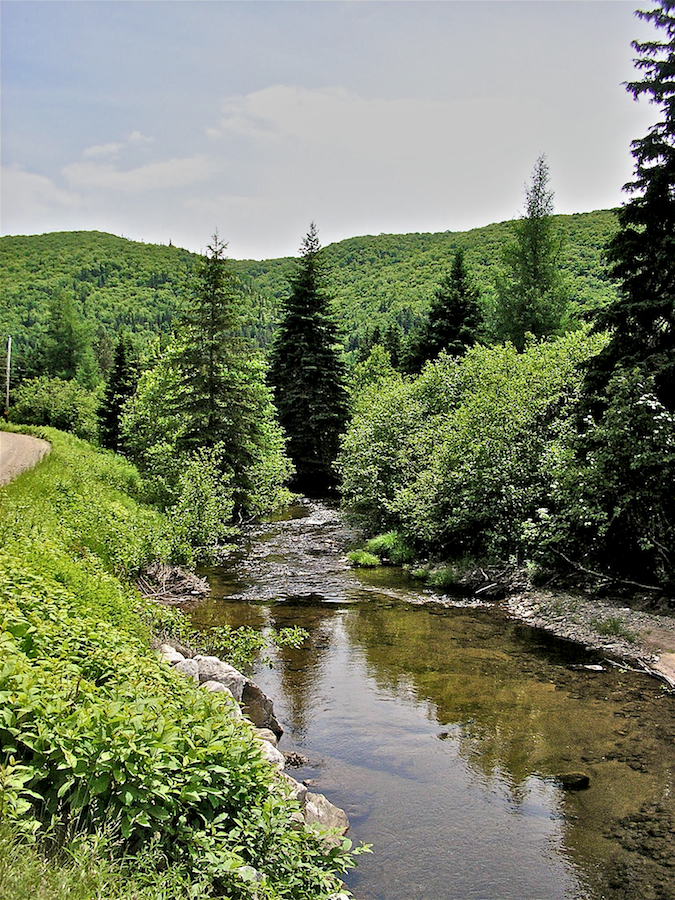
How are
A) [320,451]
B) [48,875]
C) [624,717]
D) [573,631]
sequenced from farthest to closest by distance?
1. [320,451]
2. [573,631]
3. [624,717]
4. [48,875]

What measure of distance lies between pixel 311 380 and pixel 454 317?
8.65 m

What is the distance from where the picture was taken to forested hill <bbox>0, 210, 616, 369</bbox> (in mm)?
95125

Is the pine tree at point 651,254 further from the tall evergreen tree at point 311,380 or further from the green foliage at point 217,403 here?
the tall evergreen tree at point 311,380

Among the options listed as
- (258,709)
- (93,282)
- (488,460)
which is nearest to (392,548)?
(488,460)

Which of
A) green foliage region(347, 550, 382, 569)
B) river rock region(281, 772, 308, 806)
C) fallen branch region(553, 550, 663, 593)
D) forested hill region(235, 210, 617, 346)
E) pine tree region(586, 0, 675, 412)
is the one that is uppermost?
forested hill region(235, 210, 617, 346)

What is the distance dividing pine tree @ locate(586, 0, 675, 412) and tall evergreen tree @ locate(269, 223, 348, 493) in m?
23.8

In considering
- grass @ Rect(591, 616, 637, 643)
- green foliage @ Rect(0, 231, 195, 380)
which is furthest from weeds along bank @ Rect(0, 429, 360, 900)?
green foliage @ Rect(0, 231, 195, 380)

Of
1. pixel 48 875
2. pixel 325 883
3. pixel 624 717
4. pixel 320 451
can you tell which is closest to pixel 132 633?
pixel 325 883

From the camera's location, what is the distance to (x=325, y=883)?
4043 mm

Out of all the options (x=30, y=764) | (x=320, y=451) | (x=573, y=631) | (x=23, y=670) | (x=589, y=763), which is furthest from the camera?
(x=320, y=451)

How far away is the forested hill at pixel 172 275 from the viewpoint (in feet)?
312

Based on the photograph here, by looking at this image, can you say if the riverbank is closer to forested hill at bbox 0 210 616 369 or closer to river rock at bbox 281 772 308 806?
river rock at bbox 281 772 308 806

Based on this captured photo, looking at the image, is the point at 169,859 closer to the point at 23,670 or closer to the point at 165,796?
the point at 165,796

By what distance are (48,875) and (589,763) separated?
247 inches
